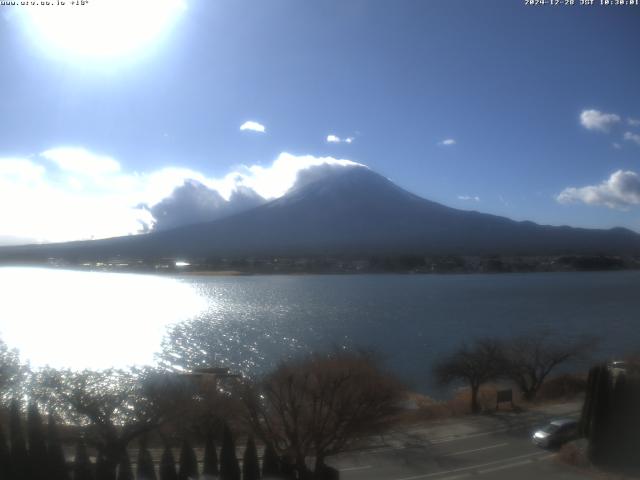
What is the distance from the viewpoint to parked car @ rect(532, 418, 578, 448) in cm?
656

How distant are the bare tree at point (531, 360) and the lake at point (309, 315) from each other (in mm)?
1849

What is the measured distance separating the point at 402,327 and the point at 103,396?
1495 cm

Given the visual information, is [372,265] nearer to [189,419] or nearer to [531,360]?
[531,360]

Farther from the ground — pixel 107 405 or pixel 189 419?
pixel 107 405

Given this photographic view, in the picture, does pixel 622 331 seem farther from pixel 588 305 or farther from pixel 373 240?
pixel 373 240

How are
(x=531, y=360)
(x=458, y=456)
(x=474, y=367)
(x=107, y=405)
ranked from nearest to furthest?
(x=107, y=405), (x=458, y=456), (x=474, y=367), (x=531, y=360)

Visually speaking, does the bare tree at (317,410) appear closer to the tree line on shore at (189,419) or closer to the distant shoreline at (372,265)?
the tree line on shore at (189,419)

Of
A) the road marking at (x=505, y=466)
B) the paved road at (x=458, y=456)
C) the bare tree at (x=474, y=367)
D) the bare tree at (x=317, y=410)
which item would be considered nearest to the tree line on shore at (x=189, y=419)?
the bare tree at (x=317, y=410)

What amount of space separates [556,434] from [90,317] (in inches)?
815

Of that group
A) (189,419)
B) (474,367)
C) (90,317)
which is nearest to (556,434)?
(474,367)

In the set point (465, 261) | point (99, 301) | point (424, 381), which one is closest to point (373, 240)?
point (465, 261)

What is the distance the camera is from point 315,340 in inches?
653

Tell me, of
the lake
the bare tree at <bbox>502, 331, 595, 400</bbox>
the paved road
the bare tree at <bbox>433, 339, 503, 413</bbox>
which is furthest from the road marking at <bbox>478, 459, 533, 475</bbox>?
the lake

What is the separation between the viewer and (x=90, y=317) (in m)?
23.5
